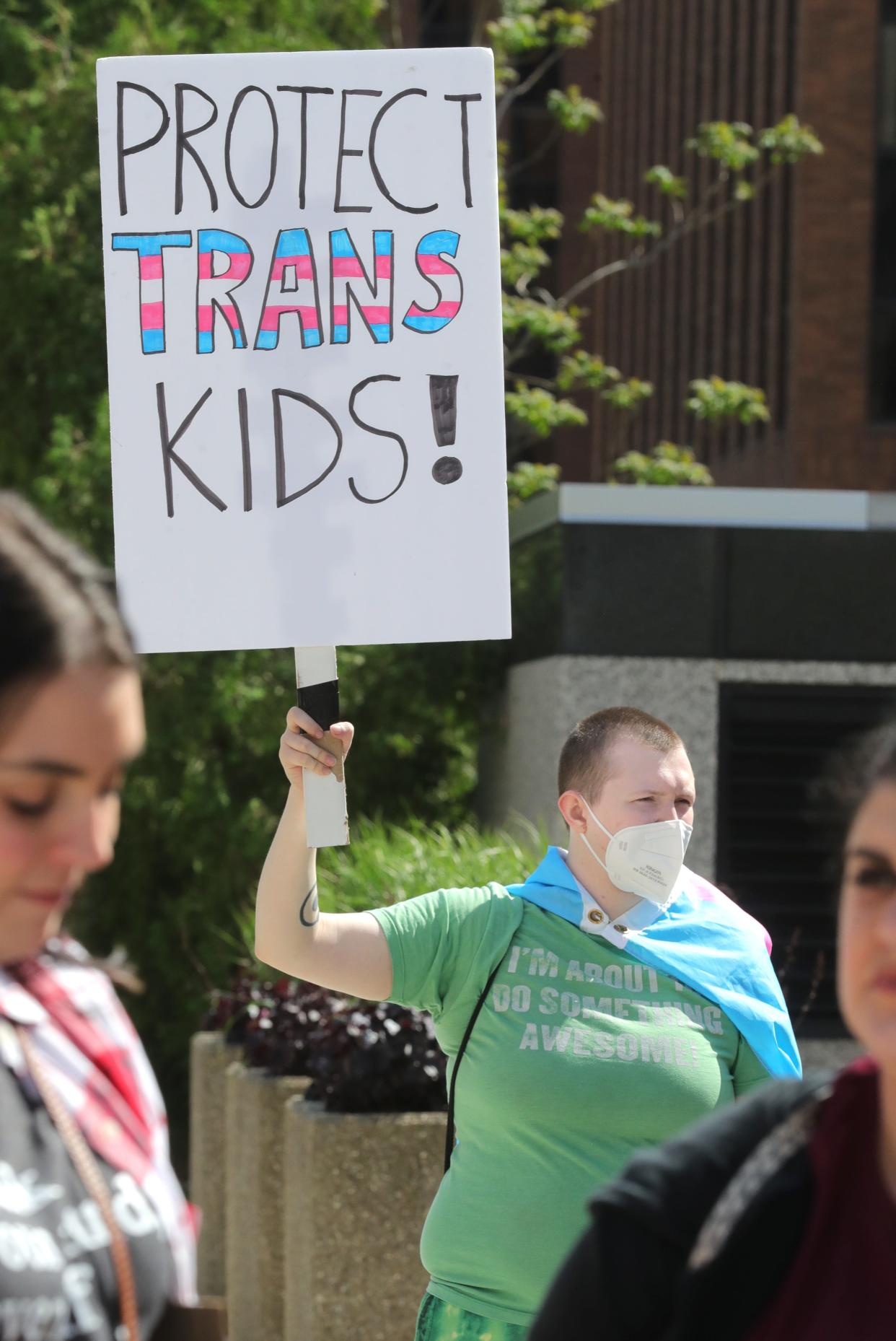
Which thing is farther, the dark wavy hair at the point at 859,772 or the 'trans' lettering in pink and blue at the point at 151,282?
the 'trans' lettering in pink and blue at the point at 151,282

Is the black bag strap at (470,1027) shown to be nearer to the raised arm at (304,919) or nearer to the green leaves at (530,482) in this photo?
the raised arm at (304,919)

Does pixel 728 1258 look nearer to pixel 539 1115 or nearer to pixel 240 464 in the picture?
pixel 539 1115

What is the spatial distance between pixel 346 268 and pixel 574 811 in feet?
3.80

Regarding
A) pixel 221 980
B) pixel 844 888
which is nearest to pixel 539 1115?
pixel 844 888

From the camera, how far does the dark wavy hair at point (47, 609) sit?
1.74 metres

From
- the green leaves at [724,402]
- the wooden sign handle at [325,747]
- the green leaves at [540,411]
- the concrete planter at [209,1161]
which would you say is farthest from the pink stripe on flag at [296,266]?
the green leaves at [724,402]

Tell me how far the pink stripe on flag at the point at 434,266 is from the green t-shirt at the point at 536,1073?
1202 mm

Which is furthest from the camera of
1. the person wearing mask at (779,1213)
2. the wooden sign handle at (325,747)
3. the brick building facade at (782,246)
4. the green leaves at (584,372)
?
the brick building facade at (782,246)

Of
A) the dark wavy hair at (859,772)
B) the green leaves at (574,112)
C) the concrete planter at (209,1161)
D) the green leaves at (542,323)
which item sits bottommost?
the concrete planter at (209,1161)

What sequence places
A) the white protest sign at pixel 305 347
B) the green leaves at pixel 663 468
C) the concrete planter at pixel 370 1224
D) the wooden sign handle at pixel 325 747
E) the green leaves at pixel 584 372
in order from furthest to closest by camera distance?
the green leaves at pixel 584 372 → the green leaves at pixel 663 468 → the concrete planter at pixel 370 1224 → the white protest sign at pixel 305 347 → the wooden sign handle at pixel 325 747

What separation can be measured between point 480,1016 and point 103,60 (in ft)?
6.40

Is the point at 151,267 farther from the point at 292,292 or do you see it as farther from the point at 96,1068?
the point at 96,1068

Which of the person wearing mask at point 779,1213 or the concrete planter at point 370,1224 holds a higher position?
the person wearing mask at point 779,1213

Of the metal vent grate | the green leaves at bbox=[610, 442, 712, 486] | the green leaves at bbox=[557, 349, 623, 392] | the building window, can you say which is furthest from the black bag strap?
the building window
